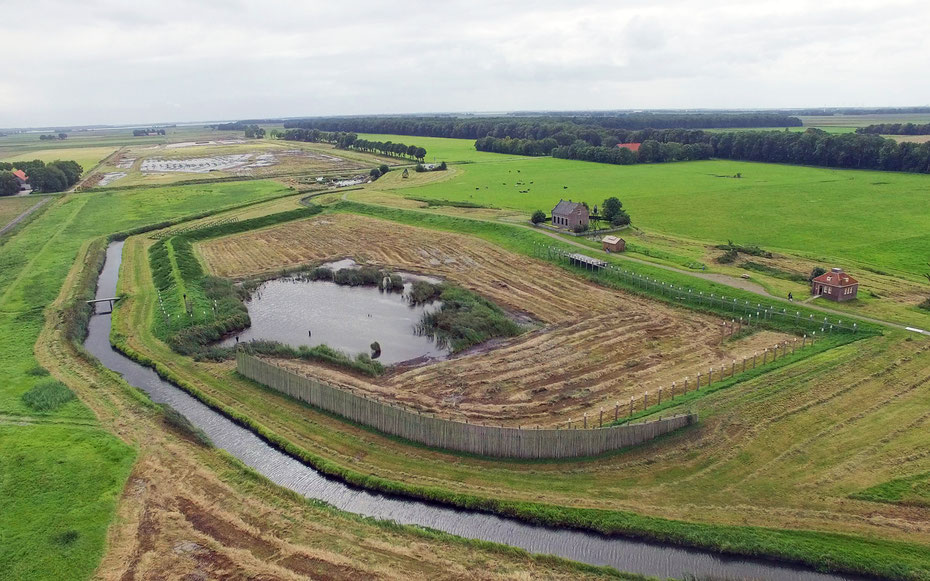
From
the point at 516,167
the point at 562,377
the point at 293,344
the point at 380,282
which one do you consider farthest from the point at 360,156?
the point at 562,377

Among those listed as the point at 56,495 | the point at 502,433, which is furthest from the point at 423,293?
the point at 56,495

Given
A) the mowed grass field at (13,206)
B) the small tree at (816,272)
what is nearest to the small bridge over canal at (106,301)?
the mowed grass field at (13,206)

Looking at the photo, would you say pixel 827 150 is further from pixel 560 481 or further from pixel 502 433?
pixel 560 481

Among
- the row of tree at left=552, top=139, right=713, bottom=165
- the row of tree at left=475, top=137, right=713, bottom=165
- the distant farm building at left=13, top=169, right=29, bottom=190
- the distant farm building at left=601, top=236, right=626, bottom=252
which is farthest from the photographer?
the row of tree at left=475, top=137, right=713, bottom=165

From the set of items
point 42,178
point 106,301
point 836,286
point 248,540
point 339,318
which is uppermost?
point 42,178

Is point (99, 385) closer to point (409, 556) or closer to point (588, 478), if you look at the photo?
point (409, 556)

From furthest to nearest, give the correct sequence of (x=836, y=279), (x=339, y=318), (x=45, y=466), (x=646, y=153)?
(x=646, y=153)
(x=339, y=318)
(x=836, y=279)
(x=45, y=466)

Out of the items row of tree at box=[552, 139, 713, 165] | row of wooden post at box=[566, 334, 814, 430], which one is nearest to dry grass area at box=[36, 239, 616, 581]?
row of wooden post at box=[566, 334, 814, 430]

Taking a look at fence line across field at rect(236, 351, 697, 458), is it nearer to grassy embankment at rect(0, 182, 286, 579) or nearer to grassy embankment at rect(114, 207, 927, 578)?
grassy embankment at rect(114, 207, 927, 578)
